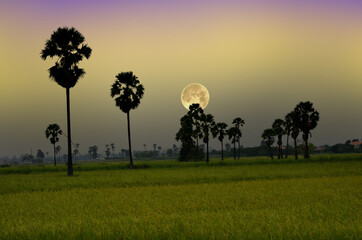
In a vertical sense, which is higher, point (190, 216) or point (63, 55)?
point (63, 55)

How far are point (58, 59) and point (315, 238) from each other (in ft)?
157

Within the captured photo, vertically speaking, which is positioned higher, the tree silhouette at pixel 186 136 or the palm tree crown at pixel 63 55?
the palm tree crown at pixel 63 55

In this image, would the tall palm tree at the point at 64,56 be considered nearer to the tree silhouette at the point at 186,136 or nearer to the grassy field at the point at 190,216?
the grassy field at the point at 190,216

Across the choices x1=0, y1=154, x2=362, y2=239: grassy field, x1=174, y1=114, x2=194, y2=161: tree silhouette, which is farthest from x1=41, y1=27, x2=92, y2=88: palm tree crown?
x1=174, y1=114, x2=194, y2=161: tree silhouette

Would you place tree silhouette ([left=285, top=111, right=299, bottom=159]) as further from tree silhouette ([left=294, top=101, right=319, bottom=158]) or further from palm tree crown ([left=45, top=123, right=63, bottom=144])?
palm tree crown ([left=45, top=123, right=63, bottom=144])

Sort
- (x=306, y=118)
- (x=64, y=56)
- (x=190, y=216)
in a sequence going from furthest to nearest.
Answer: (x=306, y=118)
(x=64, y=56)
(x=190, y=216)

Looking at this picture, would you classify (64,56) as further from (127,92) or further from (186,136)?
(186,136)

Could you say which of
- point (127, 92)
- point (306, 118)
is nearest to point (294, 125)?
point (306, 118)

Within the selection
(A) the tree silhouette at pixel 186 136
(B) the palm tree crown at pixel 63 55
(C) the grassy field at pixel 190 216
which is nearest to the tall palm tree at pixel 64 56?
(B) the palm tree crown at pixel 63 55

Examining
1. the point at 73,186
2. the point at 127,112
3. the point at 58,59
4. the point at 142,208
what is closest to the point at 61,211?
the point at 142,208

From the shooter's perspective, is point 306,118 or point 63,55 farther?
point 306,118

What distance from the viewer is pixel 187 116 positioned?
109812 millimetres

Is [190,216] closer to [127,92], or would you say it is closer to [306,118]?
[127,92]

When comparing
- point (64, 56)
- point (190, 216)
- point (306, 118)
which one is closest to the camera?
point (190, 216)
